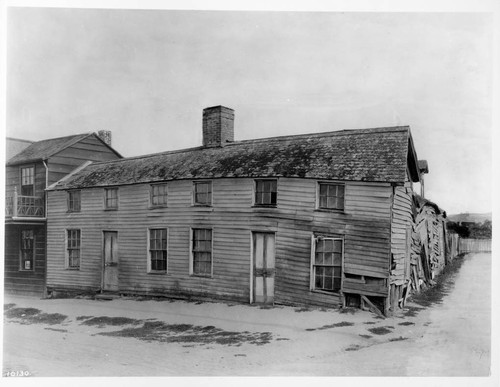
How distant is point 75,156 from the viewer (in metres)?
15.9

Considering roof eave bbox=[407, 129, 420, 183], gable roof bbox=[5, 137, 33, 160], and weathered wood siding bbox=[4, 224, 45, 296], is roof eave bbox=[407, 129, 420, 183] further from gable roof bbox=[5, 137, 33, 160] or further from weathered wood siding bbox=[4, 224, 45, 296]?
weathered wood siding bbox=[4, 224, 45, 296]

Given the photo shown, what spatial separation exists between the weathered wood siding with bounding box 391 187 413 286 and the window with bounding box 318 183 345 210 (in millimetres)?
1245

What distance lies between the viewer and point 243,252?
41.9 ft

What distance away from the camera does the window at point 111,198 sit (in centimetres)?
1505

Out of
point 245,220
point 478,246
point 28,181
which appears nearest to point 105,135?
point 28,181

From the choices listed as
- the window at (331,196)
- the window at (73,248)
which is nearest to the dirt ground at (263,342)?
the window at (331,196)

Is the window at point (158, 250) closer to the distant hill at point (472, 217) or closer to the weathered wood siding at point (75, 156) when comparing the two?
the weathered wood siding at point (75, 156)

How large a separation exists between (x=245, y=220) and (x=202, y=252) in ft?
5.27

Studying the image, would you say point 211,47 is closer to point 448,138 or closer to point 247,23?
point 247,23

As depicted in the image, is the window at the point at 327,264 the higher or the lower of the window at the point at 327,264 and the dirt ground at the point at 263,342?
the higher

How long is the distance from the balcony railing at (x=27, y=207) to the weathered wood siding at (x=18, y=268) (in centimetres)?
44

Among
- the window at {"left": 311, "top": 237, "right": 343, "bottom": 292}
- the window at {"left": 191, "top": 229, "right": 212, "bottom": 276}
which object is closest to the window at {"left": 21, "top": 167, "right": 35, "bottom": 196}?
the window at {"left": 191, "top": 229, "right": 212, "bottom": 276}

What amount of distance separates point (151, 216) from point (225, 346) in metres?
5.68

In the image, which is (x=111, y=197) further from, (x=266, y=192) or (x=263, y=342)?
(x=263, y=342)
